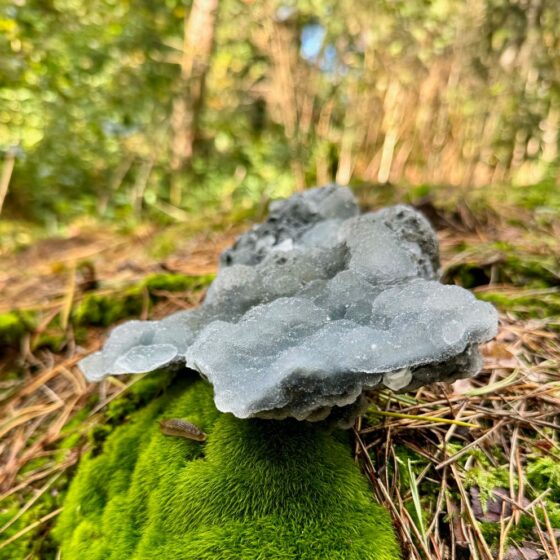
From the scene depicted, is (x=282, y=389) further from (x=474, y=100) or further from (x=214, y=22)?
(x=214, y=22)

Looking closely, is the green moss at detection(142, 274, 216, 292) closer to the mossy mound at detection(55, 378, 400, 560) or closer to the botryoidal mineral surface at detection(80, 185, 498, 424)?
the botryoidal mineral surface at detection(80, 185, 498, 424)

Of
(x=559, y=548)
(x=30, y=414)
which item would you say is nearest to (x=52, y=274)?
(x=30, y=414)

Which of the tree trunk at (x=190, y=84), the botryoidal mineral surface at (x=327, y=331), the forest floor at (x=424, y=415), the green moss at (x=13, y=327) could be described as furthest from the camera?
the tree trunk at (x=190, y=84)

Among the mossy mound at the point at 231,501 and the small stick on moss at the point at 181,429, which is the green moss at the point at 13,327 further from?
the small stick on moss at the point at 181,429

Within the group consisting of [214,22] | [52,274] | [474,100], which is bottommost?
[52,274]

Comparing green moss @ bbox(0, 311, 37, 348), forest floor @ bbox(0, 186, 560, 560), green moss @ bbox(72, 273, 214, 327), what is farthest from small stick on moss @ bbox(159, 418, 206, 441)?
green moss @ bbox(0, 311, 37, 348)

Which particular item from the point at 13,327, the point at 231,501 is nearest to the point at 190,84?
the point at 13,327

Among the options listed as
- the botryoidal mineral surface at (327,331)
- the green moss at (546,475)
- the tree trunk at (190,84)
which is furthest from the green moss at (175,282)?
the tree trunk at (190,84)
